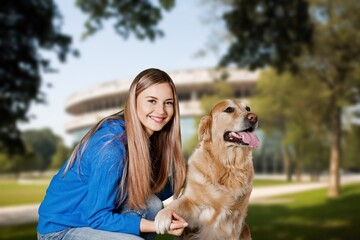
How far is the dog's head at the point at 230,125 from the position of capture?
6.86 ft

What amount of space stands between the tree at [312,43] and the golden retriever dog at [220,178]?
6423 mm

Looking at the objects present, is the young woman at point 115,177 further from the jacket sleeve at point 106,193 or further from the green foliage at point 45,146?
the green foliage at point 45,146

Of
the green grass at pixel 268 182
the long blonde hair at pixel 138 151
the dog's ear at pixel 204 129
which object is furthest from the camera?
the green grass at pixel 268 182

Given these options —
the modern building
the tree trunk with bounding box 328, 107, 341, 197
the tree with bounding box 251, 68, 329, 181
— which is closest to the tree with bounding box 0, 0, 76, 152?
the modern building

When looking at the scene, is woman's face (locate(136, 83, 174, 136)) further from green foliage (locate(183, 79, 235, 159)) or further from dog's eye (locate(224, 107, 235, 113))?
green foliage (locate(183, 79, 235, 159))

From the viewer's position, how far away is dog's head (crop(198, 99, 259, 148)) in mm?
2090

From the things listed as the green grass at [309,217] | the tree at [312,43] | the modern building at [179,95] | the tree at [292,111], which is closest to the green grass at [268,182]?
the tree at [292,111]

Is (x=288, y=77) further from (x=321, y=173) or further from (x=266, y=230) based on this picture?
(x=321, y=173)

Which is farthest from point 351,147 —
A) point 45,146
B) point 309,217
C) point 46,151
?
point 46,151

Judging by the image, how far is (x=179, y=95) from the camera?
21.9 metres

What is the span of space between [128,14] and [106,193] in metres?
6.85

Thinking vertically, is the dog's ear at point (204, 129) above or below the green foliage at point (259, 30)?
below

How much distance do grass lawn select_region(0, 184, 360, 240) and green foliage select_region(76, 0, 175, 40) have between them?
437cm

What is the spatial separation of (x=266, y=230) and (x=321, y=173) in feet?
36.6
